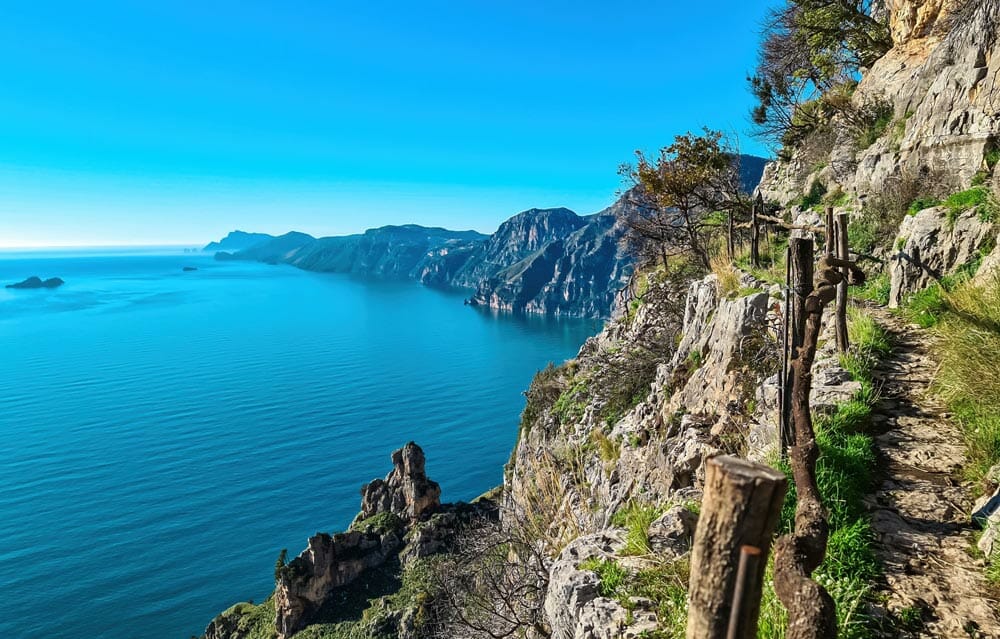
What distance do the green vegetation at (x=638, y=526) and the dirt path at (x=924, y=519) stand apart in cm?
195

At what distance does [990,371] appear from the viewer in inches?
210

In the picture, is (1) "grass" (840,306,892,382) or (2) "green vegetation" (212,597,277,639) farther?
(2) "green vegetation" (212,597,277,639)

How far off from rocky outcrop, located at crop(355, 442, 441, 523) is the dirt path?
42269mm

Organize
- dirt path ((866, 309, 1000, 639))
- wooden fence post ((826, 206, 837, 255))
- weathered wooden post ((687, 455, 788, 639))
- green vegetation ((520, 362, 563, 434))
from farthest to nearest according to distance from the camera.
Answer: green vegetation ((520, 362, 563, 434))
wooden fence post ((826, 206, 837, 255))
dirt path ((866, 309, 1000, 639))
weathered wooden post ((687, 455, 788, 639))

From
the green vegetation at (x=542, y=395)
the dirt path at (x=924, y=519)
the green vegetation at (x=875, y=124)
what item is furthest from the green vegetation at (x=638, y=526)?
the green vegetation at (x=875, y=124)

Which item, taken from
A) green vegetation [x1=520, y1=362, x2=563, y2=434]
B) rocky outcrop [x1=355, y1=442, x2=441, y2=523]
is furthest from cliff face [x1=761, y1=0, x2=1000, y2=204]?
rocky outcrop [x1=355, y1=442, x2=441, y2=523]

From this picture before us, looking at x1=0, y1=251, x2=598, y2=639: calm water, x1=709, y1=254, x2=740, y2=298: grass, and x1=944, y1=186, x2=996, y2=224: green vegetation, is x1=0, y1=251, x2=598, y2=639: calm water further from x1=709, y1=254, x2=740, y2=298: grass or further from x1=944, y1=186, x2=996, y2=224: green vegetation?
x1=944, y1=186, x2=996, y2=224: green vegetation

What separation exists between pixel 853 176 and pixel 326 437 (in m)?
63.8

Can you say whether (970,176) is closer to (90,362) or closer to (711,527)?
(711,527)

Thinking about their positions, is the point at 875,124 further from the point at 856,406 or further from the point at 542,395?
the point at 856,406

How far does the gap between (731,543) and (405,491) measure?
4784 cm

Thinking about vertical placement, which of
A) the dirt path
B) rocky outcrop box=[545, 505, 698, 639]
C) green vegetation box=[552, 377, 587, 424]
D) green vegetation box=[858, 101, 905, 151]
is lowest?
green vegetation box=[552, 377, 587, 424]

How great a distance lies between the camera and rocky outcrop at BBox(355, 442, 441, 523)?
1779 inches

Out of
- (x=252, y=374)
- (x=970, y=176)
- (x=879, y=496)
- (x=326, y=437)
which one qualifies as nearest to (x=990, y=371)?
(x=879, y=496)
